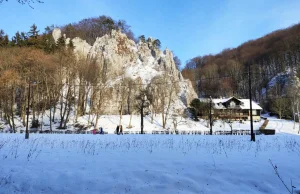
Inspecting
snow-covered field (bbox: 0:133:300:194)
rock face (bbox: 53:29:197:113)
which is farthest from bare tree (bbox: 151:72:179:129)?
snow-covered field (bbox: 0:133:300:194)

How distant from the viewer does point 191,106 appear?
56.6 meters

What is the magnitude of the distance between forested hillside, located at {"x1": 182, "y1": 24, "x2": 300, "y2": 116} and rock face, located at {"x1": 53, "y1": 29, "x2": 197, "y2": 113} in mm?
17867

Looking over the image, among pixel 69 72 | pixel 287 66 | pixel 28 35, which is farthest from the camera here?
pixel 287 66

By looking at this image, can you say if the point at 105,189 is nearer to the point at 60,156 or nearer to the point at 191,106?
the point at 60,156

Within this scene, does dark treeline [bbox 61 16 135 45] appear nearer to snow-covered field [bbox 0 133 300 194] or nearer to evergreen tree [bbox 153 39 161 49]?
evergreen tree [bbox 153 39 161 49]

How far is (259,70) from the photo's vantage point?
96.2m

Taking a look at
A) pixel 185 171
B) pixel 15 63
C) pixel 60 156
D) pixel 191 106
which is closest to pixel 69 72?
pixel 15 63

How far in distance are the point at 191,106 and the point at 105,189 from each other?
51715 mm

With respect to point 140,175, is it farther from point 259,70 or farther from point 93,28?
point 259,70

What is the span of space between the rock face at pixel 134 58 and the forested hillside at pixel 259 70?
17.9 m

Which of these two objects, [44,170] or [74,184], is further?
[44,170]

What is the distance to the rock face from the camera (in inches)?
2497

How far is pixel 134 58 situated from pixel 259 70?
53.6 metres

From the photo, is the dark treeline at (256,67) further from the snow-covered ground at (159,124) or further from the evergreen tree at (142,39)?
the snow-covered ground at (159,124)
